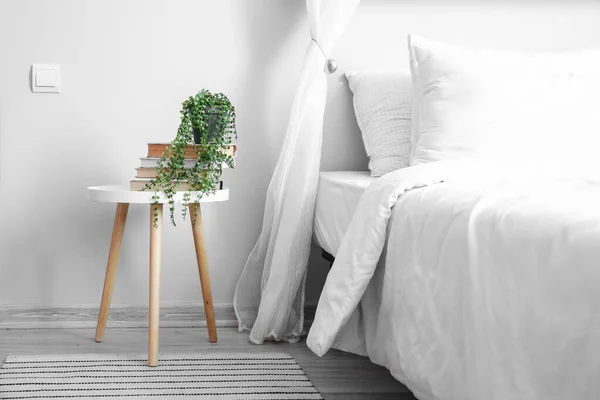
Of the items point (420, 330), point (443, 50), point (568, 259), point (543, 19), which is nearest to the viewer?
point (568, 259)

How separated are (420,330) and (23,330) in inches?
63.3

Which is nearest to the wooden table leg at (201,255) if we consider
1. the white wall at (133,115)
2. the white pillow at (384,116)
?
the white wall at (133,115)

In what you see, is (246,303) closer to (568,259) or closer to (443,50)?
(443,50)

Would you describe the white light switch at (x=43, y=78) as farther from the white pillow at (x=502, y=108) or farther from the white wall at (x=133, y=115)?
the white pillow at (x=502, y=108)

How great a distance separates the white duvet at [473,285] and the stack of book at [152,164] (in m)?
0.66

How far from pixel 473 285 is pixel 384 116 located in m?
1.33

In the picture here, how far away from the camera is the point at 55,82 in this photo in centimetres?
246

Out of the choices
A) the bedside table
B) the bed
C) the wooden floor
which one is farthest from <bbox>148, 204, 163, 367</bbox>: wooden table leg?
the bed

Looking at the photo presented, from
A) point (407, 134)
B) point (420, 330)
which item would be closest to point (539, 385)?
point (420, 330)

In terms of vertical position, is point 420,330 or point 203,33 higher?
point 203,33

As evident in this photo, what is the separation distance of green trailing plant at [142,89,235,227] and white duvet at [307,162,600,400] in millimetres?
596

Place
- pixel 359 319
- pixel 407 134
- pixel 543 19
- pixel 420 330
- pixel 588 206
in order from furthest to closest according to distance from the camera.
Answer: pixel 543 19 → pixel 407 134 → pixel 359 319 → pixel 420 330 → pixel 588 206

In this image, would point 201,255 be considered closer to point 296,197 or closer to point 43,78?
point 296,197

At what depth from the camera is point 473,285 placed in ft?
3.72
